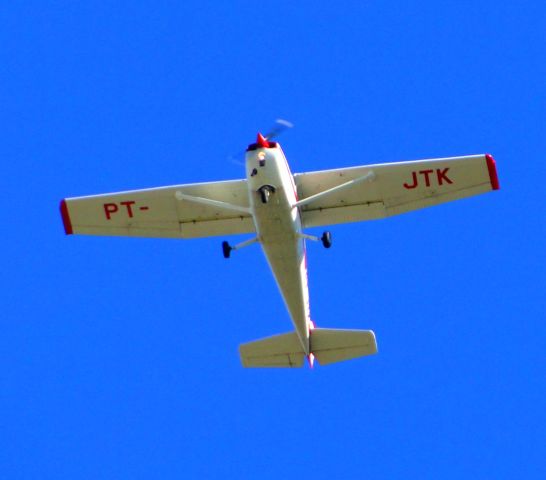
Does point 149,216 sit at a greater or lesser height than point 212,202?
greater

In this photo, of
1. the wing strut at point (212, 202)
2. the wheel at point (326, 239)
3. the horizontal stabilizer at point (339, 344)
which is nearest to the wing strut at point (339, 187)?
the wheel at point (326, 239)

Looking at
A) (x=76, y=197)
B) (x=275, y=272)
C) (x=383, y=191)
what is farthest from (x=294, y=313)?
(x=76, y=197)

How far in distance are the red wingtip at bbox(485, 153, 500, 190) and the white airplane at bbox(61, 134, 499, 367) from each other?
22 mm

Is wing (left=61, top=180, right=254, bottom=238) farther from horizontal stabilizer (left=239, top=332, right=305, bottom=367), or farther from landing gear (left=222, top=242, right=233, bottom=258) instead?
horizontal stabilizer (left=239, top=332, right=305, bottom=367)

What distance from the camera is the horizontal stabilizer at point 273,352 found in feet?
103

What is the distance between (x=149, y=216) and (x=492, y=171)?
25.8 feet

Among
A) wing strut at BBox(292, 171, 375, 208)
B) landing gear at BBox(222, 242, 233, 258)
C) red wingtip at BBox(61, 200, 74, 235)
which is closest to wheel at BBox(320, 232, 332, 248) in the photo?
wing strut at BBox(292, 171, 375, 208)

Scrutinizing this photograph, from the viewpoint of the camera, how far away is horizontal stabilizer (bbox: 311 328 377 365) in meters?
31.1

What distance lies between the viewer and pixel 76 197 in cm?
3047

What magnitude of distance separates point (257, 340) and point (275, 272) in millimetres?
3104

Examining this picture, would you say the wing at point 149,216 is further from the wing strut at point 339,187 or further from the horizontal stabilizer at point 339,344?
the horizontal stabilizer at point 339,344

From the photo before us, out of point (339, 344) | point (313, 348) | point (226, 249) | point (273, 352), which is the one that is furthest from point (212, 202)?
point (339, 344)

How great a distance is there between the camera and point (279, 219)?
27.9m

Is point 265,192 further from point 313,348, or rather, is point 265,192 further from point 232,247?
point 313,348
